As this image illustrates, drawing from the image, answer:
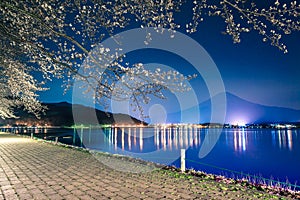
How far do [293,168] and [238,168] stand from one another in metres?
6.14

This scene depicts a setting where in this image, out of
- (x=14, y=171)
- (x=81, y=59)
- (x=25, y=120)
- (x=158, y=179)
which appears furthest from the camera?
(x=25, y=120)

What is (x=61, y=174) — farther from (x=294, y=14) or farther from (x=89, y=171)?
(x=294, y=14)

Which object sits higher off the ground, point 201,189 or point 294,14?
point 294,14

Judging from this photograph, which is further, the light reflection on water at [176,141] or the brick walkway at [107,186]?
the light reflection on water at [176,141]

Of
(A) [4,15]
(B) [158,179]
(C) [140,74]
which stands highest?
(A) [4,15]

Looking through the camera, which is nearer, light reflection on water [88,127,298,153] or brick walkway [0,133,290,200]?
brick walkway [0,133,290,200]

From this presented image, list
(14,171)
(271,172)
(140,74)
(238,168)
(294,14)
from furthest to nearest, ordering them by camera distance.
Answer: (238,168) → (271,172) → (14,171) → (140,74) → (294,14)

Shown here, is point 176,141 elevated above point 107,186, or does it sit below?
below

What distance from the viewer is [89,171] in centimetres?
866

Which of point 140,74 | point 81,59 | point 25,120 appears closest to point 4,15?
point 81,59

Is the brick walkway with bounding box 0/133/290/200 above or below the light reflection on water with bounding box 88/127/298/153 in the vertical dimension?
above

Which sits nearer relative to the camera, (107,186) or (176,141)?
(107,186)

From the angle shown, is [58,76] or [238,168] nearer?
[58,76]

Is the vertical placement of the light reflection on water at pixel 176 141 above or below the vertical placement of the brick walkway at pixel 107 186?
below
